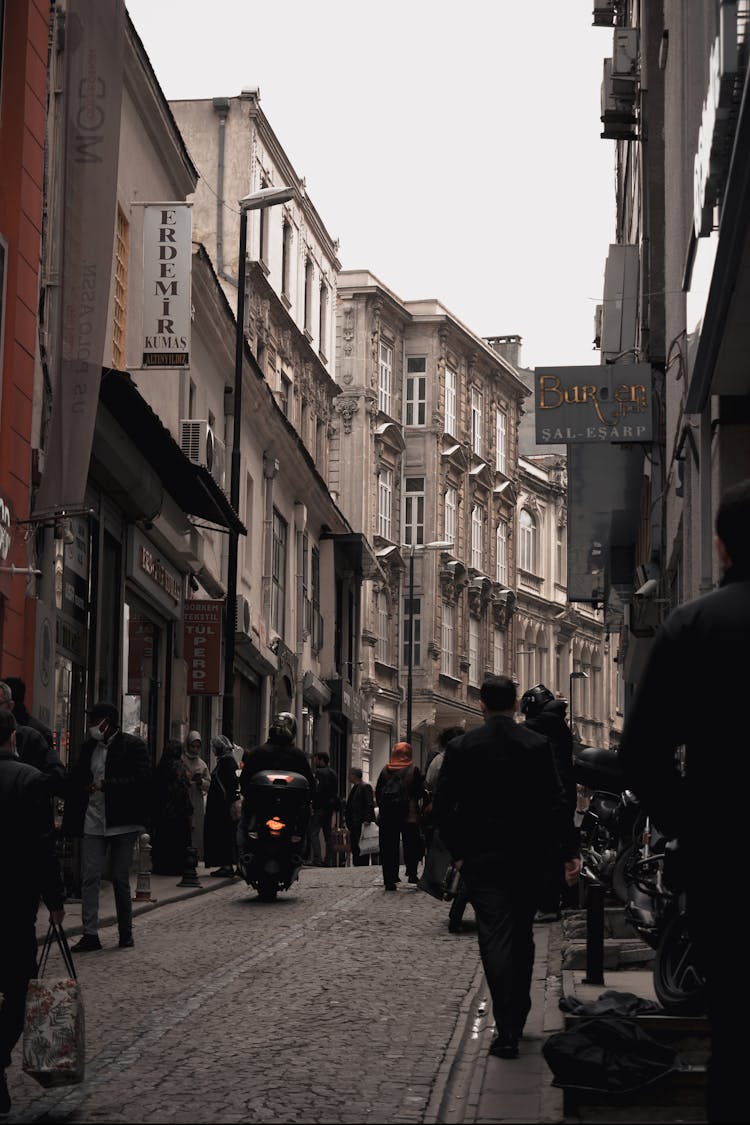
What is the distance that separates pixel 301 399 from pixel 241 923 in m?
28.8

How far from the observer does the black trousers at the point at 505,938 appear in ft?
27.5

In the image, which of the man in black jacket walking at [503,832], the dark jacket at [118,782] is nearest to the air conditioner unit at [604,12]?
the dark jacket at [118,782]

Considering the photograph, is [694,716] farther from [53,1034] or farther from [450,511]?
[450,511]

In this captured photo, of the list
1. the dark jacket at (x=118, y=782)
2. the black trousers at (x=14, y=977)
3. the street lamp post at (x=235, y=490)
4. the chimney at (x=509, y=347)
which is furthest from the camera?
the chimney at (x=509, y=347)

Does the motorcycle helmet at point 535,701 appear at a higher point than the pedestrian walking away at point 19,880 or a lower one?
higher

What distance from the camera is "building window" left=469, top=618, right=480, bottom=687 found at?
65.2 meters

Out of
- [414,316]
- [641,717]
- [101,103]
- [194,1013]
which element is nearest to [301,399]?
[414,316]

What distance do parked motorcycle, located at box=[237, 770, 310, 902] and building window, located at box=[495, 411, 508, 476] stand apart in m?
51.6

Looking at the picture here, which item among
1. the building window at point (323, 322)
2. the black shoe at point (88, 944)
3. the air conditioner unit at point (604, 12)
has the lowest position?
the black shoe at point (88, 944)

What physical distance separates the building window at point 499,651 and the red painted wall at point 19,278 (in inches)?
1998

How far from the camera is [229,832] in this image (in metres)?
22.1

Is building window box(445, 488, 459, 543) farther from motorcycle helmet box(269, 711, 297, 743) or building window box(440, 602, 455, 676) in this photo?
motorcycle helmet box(269, 711, 297, 743)

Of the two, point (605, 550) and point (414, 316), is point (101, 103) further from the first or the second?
point (414, 316)

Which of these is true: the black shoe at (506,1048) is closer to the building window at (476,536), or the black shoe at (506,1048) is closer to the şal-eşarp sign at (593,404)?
the şal-eşarp sign at (593,404)
